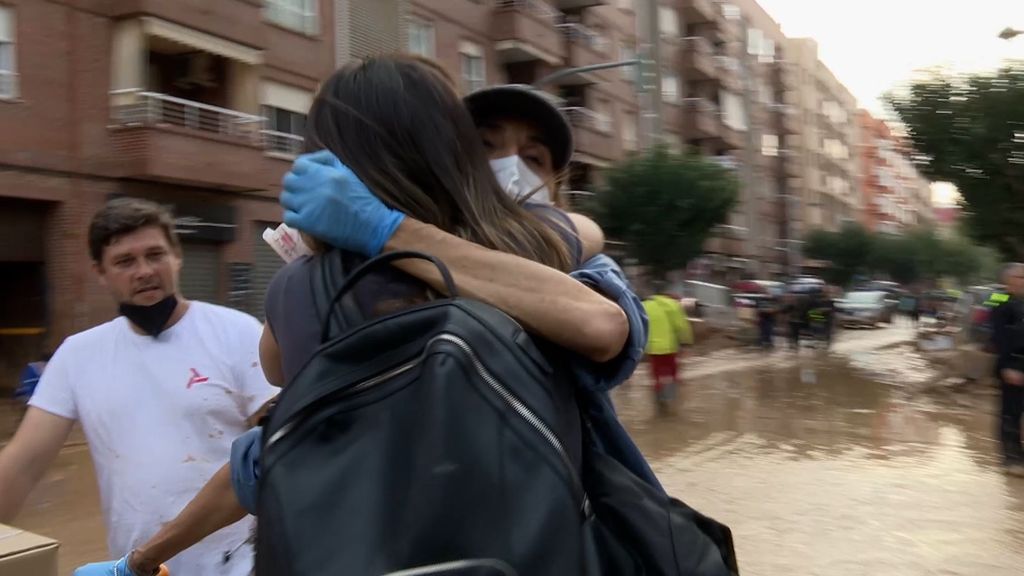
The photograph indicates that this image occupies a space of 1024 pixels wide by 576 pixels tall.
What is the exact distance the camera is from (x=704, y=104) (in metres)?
41.5

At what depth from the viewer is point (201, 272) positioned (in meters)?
18.2

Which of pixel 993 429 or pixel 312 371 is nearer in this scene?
pixel 312 371

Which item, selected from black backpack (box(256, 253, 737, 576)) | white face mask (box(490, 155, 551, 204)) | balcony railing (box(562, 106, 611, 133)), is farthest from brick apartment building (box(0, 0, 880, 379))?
black backpack (box(256, 253, 737, 576))

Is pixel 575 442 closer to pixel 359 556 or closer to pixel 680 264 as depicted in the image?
pixel 359 556

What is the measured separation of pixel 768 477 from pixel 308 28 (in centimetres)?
1595

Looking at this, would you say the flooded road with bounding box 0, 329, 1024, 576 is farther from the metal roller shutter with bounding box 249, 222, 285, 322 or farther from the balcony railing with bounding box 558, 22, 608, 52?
the balcony railing with bounding box 558, 22, 608, 52

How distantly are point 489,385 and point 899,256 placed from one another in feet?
202

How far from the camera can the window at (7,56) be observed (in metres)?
14.8

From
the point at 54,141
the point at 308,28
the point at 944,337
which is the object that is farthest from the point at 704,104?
the point at 54,141

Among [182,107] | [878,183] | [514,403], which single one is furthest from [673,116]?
[878,183]

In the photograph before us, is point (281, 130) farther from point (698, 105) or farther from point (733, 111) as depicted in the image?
point (733, 111)

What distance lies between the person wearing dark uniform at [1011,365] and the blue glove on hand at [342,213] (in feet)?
27.6

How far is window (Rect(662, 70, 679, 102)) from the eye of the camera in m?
40.4

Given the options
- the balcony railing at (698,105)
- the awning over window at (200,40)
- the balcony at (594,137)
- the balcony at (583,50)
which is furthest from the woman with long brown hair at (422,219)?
the balcony railing at (698,105)
